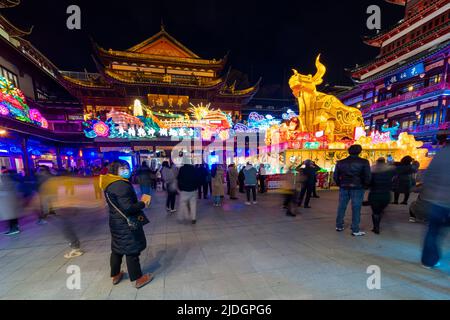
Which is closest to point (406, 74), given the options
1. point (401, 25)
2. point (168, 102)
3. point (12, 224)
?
point (401, 25)

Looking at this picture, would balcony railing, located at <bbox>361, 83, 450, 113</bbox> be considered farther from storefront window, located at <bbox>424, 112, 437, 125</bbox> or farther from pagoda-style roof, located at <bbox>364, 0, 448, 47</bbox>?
pagoda-style roof, located at <bbox>364, 0, 448, 47</bbox>

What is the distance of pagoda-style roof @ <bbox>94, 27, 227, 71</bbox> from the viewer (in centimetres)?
2058

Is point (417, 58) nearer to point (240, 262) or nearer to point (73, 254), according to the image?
point (240, 262)

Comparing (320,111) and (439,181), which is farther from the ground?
(320,111)

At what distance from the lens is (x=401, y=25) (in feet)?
66.2

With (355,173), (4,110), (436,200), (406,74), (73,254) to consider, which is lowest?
(73,254)

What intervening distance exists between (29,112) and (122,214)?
52.4ft

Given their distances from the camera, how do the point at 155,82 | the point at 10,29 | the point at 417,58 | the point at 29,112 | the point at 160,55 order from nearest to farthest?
the point at 29,112 < the point at 10,29 < the point at 417,58 < the point at 155,82 < the point at 160,55

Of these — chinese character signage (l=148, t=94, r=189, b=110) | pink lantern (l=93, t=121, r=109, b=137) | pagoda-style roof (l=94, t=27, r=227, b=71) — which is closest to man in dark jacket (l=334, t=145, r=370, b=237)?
pink lantern (l=93, t=121, r=109, b=137)

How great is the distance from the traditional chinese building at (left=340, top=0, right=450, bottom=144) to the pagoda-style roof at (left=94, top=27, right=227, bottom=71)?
19.6 meters

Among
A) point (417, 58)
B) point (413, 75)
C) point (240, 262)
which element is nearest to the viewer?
point (240, 262)

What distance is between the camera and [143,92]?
20.1 meters

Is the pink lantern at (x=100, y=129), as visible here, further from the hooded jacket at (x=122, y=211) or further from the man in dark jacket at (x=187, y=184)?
the hooded jacket at (x=122, y=211)

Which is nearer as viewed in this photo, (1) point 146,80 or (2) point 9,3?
(2) point 9,3
